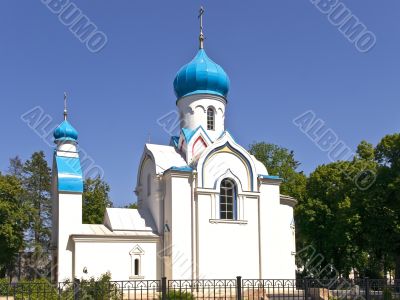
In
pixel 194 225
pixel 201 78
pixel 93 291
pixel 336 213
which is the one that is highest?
pixel 201 78

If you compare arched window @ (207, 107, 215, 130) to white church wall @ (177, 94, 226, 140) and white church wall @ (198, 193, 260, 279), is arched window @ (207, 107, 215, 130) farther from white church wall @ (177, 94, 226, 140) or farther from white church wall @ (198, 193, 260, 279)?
white church wall @ (198, 193, 260, 279)

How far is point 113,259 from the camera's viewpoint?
18469mm

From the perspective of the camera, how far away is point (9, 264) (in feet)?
94.1

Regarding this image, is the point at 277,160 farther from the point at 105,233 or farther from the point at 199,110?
the point at 105,233

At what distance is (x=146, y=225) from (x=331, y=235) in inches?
434

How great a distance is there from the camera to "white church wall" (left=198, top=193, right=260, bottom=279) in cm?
1898

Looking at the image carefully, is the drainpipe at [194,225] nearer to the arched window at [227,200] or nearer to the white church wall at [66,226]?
the arched window at [227,200]

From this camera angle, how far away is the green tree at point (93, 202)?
1188 inches

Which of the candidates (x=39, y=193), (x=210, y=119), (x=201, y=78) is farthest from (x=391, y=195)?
(x=39, y=193)

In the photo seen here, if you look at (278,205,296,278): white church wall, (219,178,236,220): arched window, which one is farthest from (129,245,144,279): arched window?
(278,205,296,278): white church wall

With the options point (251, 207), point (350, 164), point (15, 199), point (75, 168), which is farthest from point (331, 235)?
point (15, 199)

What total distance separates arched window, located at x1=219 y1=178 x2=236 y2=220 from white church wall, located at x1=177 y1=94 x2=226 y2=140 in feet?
9.17

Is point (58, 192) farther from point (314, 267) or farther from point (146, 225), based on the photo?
point (314, 267)

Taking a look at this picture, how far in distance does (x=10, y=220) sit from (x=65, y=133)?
6949 mm
